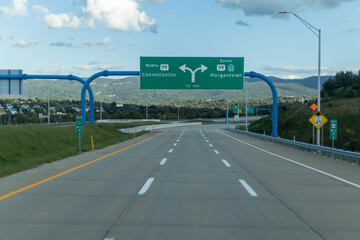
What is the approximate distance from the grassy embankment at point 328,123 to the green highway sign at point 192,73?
24.6 meters

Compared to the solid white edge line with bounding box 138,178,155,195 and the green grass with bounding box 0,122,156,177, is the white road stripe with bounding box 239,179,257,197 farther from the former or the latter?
the green grass with bounding box 0,122,156,177

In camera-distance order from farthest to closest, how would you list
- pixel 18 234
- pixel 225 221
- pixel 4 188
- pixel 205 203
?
pixel 4 188, pixel 205 203, pixel 225 221, pixel 18 234

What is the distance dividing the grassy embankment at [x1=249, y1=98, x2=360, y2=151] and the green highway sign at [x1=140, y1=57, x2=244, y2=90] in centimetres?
2464

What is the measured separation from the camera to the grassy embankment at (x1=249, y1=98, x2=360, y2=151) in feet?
187

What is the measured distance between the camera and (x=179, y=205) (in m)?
8.01

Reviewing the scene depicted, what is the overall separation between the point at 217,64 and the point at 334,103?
51.4 meters

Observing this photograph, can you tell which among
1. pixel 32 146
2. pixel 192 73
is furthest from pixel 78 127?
pixel 192 73

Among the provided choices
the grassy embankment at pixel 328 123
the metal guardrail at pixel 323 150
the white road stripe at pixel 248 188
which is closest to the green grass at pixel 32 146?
the white road stripe at pixel 248 188

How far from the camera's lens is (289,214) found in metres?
7.30

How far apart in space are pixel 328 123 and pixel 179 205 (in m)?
65.2

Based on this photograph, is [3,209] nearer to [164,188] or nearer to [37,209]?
[37,209]

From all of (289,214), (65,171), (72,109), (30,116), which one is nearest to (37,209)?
(289,214)

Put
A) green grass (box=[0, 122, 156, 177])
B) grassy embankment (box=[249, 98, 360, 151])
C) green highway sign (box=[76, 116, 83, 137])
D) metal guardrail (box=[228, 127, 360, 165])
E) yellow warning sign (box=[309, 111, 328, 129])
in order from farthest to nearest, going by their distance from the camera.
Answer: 1. grassy embankment (box=[249, 98, 360, 151])
2. yellow warning sign (box=[309, 111, 328, 129])
3. green highway sign (box=[76, 116, 83, 137])
4. metal guardrail (box=[228, 127, 360, 165])
5. green grass (box=[0, 122, 156, 177])

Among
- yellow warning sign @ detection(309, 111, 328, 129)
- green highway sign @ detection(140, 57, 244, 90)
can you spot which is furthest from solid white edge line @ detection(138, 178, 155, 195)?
green highway sign @ detection(140, 57, 244, 90)
